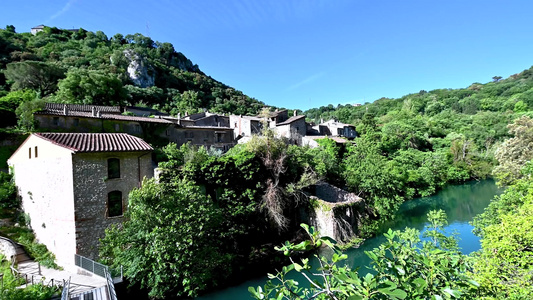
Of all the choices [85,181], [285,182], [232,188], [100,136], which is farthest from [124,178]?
[285,182]

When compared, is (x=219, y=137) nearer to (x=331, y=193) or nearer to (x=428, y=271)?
(x=331, y=193)

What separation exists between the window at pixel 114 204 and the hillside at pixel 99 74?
1796 centimetres

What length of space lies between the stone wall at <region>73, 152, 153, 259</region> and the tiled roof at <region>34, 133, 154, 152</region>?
1.32 ft

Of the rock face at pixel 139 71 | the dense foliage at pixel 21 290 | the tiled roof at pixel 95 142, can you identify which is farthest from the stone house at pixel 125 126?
the rock face at pixel 139 71

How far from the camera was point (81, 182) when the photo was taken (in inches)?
559

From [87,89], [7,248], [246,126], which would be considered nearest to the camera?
[7,248]

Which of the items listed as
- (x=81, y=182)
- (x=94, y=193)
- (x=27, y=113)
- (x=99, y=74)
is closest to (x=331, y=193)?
(x=94, y=193)

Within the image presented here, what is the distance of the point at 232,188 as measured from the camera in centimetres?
1841

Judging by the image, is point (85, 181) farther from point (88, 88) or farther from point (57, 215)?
point (88, 88)

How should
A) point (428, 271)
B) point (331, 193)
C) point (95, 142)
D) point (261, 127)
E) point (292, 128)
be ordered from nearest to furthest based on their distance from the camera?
1. point (428, 271)
2. point (95, 142)
3. point (331, 193)
4. point (261, 127)
5. point (292, 128)

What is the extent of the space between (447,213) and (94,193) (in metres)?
31.8

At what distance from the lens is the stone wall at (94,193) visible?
14.2m

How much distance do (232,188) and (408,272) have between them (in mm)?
16018

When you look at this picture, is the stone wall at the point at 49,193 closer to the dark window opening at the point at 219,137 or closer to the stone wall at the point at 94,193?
the stone wall at the point at 94,193
